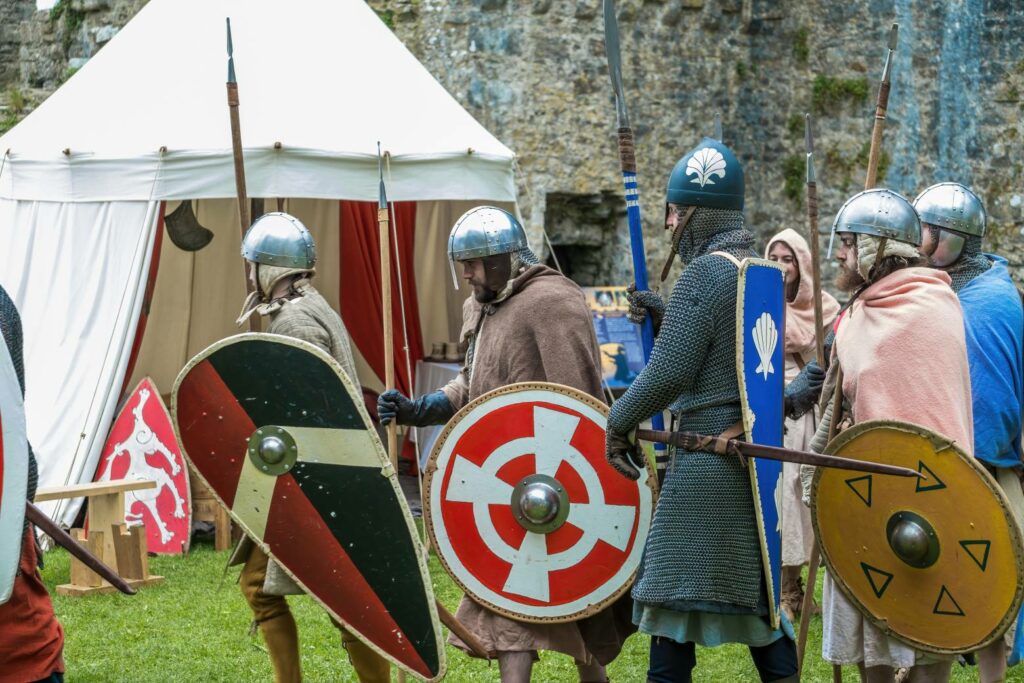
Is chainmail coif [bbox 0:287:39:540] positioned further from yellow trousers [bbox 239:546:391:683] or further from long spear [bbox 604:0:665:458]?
long spear [bbox 604:0:665:458]

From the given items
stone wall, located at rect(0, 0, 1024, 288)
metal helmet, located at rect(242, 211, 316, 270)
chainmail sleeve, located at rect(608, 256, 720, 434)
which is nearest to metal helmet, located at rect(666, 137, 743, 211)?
chainmail sleeve, located at rect(608, 256, 720, 434)

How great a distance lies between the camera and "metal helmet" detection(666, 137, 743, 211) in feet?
11.0

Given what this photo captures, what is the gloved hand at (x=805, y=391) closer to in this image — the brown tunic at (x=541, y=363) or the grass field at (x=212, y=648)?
the brown tunic at (x=541, y=363)

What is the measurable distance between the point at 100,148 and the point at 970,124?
7218mm

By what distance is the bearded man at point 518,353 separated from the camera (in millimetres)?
3510

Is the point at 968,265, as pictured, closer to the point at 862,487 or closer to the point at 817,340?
the point at 817,340

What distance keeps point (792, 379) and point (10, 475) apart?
134 inches

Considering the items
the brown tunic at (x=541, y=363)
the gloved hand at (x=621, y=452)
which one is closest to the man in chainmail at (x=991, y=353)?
the brown tunic at (x=541, y=363)

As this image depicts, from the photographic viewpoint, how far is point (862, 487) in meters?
3.19

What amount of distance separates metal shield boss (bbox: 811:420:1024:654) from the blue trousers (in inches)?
8.6

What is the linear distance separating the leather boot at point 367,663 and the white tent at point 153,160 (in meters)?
3.58

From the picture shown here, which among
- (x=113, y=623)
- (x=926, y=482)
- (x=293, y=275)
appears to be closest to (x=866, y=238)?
(x=926, y=482)

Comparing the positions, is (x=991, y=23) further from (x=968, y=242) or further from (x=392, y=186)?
(x=968, y=242)

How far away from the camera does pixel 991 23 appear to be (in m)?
10.7
